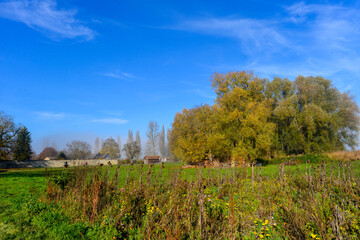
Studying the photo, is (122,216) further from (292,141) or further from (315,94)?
(315,94)

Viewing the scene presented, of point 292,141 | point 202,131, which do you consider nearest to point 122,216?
point 202,131

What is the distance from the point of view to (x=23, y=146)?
51.3 meters

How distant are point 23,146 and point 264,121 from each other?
1968 inches

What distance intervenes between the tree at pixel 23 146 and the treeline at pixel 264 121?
3636cm

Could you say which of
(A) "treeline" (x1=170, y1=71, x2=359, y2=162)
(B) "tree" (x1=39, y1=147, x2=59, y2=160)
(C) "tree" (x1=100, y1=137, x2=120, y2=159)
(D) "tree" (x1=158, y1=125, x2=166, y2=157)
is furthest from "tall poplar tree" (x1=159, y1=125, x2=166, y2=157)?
(A) "treeline" (x1=170, y1=71, x2=359, y2=162)

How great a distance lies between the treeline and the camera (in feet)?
90.1

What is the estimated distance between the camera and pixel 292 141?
3391 centimetres

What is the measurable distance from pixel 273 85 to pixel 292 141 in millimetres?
9341

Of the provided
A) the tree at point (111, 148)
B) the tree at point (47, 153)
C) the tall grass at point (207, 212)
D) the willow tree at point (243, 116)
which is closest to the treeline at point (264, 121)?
the willow tree at point (243, 116)

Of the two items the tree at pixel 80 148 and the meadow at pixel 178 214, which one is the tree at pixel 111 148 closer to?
the tree at pixel 80 148

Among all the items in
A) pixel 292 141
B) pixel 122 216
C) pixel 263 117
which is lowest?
pixel 122 216

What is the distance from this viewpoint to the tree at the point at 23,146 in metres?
49.7

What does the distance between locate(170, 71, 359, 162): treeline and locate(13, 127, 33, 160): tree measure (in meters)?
36.4

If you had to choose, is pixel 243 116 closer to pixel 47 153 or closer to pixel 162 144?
pixel 162 144
